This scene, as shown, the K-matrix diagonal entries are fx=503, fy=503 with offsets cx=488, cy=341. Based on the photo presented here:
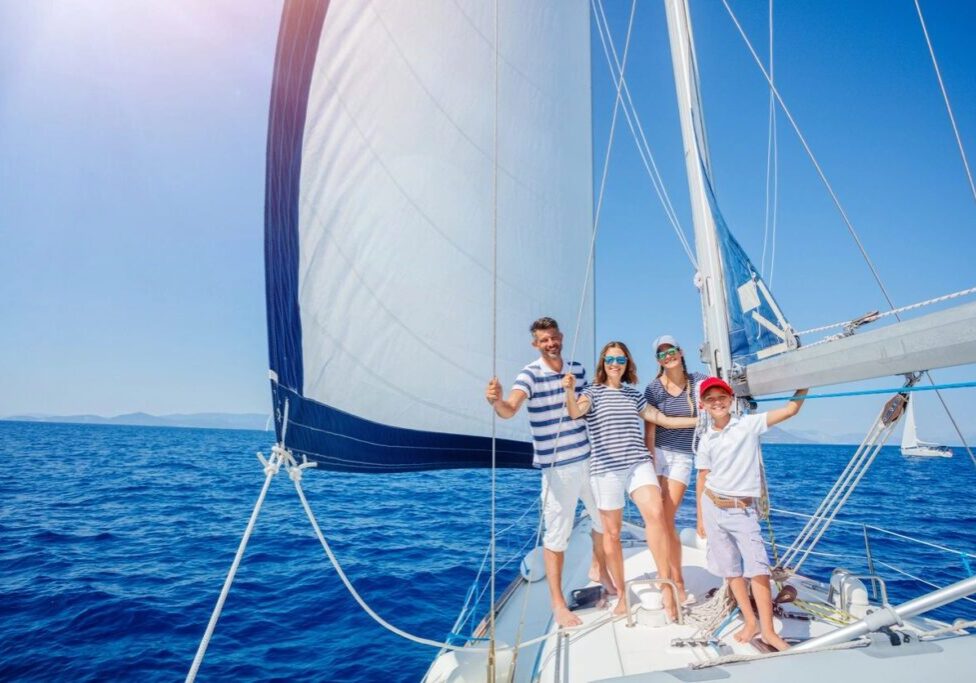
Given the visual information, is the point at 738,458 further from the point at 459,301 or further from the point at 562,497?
the point at 459,301

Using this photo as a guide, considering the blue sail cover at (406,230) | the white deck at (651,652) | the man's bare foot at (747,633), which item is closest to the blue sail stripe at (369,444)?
the blue sail cover at (406,230)

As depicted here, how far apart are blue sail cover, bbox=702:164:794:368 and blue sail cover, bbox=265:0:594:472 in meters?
0.95

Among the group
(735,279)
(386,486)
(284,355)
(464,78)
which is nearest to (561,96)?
(464,78)

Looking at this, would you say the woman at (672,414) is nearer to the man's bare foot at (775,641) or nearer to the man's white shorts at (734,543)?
the man's white shorts at (734,543)

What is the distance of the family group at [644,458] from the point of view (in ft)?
7.53

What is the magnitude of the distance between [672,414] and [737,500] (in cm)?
73

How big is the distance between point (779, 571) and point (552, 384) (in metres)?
1.57

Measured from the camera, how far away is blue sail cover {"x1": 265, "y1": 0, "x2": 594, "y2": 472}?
7.92 feet

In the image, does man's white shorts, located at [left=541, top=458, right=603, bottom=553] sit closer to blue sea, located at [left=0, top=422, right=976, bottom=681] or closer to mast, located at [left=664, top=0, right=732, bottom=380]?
mast, located at [left=664, top=0, right=732, bottom=380]

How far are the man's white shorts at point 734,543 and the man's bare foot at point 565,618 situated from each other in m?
0.71

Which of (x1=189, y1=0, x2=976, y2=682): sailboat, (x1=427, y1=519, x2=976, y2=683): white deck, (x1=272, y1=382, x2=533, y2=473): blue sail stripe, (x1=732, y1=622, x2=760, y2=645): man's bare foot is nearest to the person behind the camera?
(x1=427, y1=519, x2=976, y2=683): white deck

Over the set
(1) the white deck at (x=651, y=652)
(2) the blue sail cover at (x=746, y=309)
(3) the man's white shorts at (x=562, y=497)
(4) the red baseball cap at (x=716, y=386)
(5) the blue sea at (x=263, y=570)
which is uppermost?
(2) the blue sail cover at (x=746, y=309)

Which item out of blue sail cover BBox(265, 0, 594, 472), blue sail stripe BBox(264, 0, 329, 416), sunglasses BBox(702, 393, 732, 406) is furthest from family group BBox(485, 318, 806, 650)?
blue sail stripe BBox(264, 0, 329, 416)

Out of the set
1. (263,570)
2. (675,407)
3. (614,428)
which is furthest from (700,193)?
(263,570)
